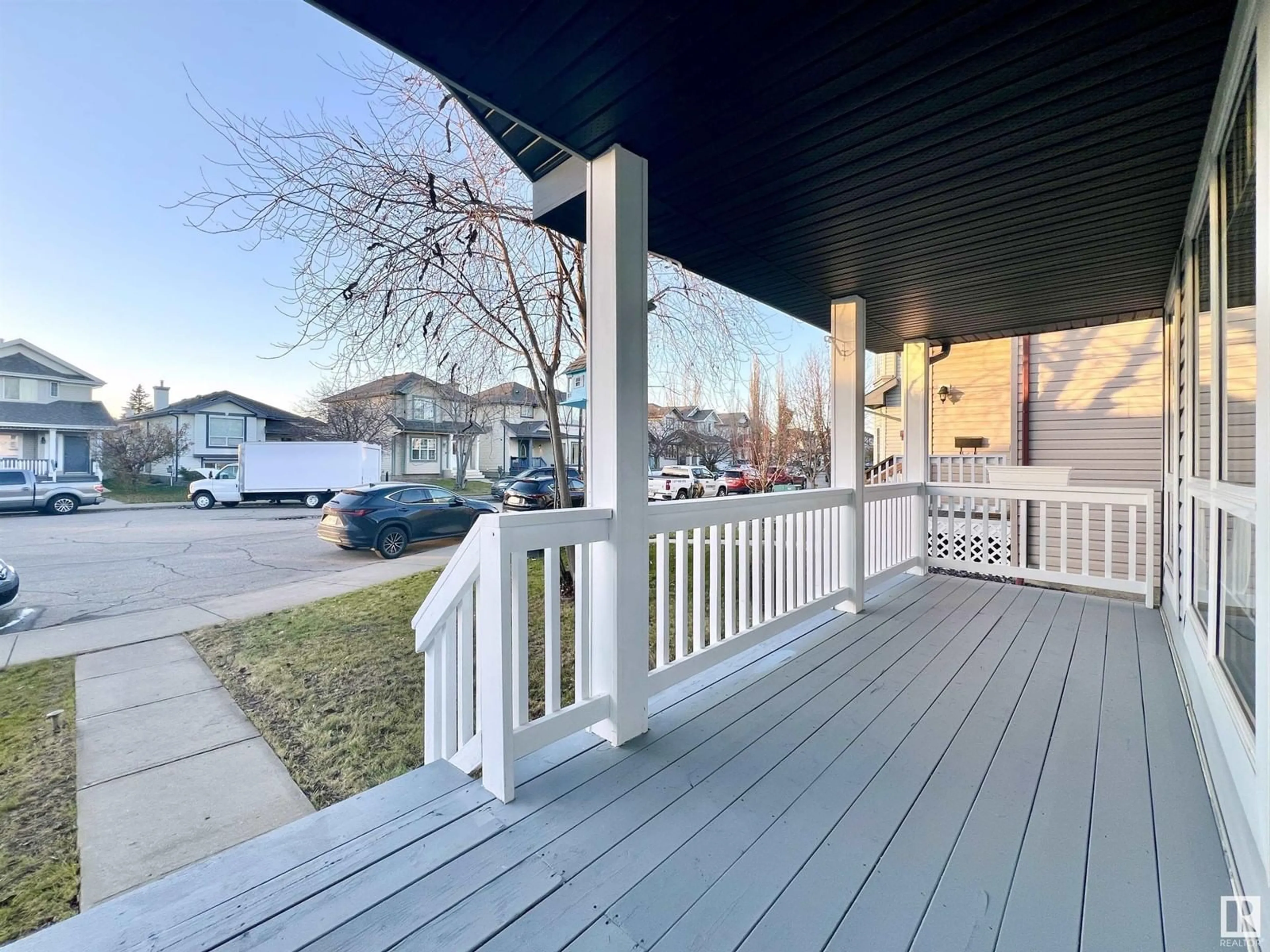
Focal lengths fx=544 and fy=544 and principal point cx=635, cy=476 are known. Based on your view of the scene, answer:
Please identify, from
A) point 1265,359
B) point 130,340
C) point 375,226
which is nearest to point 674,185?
point 375,226

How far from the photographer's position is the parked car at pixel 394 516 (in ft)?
9.21

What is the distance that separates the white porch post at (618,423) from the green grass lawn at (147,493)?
1.90 meters

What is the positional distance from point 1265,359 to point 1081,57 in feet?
3.62

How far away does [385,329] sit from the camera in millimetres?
3008

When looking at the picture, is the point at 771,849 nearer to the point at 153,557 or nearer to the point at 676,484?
the point at 153,557

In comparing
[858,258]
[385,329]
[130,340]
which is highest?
[858,258]

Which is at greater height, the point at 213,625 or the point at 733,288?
the point at 733,288

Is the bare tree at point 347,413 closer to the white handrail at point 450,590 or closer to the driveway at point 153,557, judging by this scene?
the driveway at point 153,557

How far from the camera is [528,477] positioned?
350cm

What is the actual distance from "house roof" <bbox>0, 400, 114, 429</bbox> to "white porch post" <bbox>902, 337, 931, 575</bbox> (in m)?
5.41

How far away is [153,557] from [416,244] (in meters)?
2.02

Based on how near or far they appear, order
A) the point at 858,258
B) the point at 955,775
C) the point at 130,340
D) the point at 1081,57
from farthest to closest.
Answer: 1. the point at 858,258
2. the point at 130,340
3. the point at 955,775
4. the point at 1081,57

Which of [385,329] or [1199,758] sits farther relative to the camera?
[385,329]

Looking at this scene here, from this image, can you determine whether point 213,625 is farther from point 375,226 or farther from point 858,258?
point 858,258
